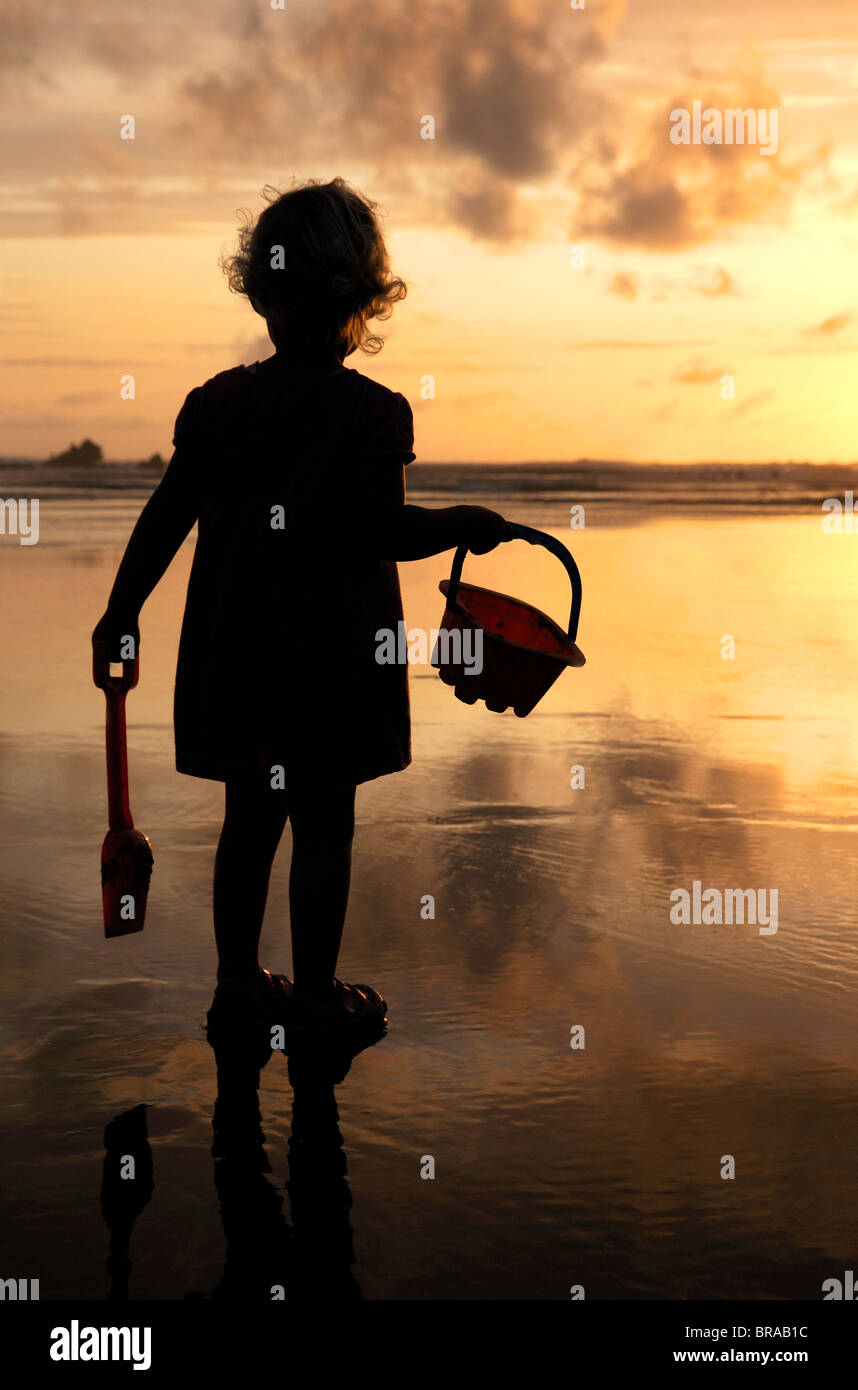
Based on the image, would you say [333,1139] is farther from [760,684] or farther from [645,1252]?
[760,684]

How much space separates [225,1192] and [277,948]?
3.92ft

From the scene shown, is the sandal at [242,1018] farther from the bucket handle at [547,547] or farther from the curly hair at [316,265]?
the curly hair at [316,265]

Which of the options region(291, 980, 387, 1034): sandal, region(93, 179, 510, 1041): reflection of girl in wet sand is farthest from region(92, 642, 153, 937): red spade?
region(291, 980, 387, 1034): sandal

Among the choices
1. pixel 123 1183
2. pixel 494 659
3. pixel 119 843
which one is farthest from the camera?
pixel 494 659

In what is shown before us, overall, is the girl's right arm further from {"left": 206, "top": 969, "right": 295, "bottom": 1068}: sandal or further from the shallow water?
{"left": 206, "top": 969, "right": 295, "bottom": 1068}: sandal

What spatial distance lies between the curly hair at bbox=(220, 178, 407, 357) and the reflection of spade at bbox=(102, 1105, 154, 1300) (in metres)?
1.63

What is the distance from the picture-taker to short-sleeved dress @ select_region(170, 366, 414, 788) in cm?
301

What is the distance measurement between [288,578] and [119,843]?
0.68m

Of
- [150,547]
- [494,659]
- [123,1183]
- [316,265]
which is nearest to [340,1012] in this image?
[123,1183]

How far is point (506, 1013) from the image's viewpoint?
10.3 ft

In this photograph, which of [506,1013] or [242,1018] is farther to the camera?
[506,1013]

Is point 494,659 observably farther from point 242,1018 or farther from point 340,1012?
point 242,1018

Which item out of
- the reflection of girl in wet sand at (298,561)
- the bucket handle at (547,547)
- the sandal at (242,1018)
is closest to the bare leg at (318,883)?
the reflection of girl in wet sand at (298,561)

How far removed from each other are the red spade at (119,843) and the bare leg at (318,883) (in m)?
0.33
